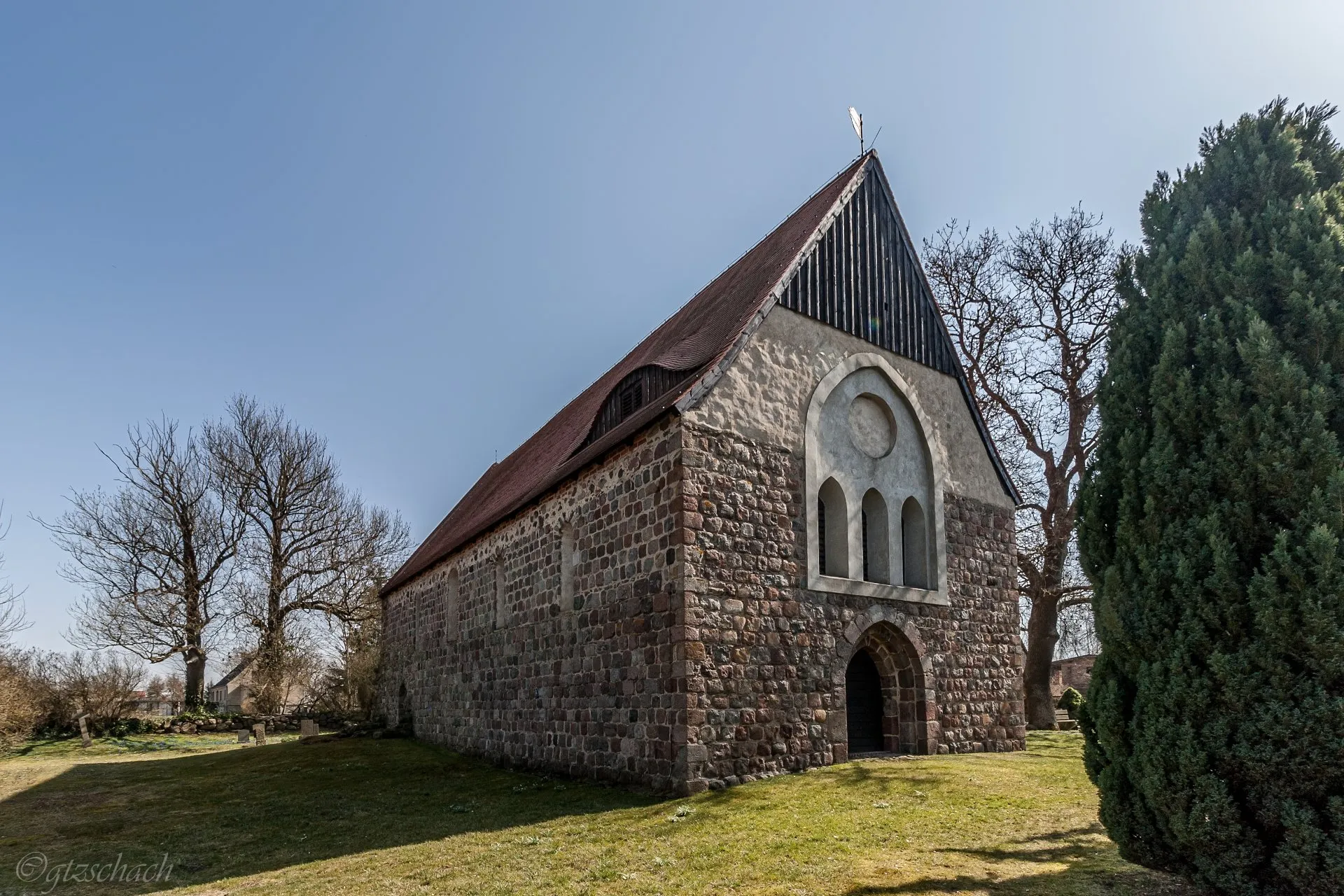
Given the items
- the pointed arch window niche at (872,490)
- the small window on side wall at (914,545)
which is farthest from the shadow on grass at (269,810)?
the small window on side wall at (914,545)

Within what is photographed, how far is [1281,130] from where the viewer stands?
6125 mm

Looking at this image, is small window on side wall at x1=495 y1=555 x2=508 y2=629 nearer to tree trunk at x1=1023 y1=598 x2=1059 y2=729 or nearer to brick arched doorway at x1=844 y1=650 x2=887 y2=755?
brick arched doorway at x1=844 y1=650 x2=887 y2=755

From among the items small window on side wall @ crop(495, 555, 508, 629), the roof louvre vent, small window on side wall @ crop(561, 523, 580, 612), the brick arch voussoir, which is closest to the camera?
the roof louvre vent

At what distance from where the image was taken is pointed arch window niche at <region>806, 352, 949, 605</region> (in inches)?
491

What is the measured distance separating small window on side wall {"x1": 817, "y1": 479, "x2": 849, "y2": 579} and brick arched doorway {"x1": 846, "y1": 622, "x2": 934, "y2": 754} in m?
1.08

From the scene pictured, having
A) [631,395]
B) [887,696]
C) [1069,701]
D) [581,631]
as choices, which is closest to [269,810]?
[581,631]

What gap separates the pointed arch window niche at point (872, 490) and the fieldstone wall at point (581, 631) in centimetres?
234

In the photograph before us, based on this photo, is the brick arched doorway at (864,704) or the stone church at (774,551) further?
the brick arched doorway at (864,704)

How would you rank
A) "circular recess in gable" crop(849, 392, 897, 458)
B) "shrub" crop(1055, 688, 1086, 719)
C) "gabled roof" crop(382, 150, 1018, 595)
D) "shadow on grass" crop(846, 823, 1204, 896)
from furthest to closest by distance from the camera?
"shrub" crop(1055, 688, 1086, 719), "circular recess in gable" crop(849, 392, 897, 458), "gabled roof" crop(382, 150, 1018, 595), "shadow on grass" crop(846, 823, 1204, 896)

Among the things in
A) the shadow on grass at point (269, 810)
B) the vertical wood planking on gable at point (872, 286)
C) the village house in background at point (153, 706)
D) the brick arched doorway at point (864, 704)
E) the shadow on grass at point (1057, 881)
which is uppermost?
the vertical wood planking on gable at point (872, 286)

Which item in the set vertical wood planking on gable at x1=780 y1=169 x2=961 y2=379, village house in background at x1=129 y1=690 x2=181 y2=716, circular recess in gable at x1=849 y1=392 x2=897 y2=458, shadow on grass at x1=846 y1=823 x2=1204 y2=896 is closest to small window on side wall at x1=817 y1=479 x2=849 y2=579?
circular recess in gable at x1=849 y1=392 x2=897 y2=458

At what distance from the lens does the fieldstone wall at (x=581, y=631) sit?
35.3 feet

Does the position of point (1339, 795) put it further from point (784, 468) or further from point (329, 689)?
point (329, 689)

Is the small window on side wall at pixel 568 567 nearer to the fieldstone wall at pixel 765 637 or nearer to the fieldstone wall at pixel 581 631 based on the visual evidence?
the fieldstone wall at pixel 581 631
